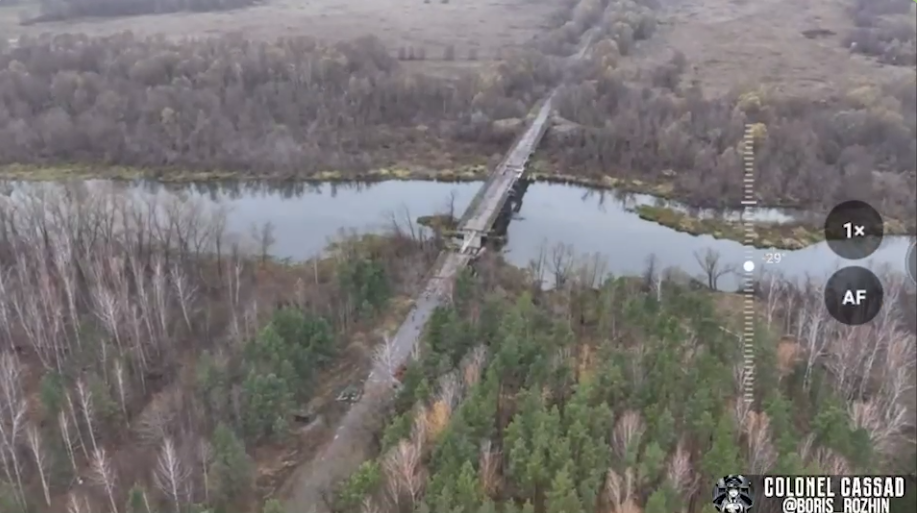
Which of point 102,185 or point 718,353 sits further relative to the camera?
point 102,185

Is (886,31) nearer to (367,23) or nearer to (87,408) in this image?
(87,408)

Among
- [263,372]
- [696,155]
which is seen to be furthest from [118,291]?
[696,155]

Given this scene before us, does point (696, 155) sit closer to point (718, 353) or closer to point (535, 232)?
point (535, 232)

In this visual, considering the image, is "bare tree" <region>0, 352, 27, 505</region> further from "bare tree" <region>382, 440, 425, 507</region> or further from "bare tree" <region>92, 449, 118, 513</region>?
"bare tree" <region>382, 440, 425, 507</region>

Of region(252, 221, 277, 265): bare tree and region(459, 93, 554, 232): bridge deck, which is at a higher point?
region(459, 93, 554, 232): bridge deck

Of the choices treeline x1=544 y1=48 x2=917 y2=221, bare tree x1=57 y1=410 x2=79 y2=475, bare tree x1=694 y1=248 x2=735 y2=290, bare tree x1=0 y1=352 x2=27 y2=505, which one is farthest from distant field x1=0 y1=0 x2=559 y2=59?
bare tree x1=57 y1=410 x2=79 y2=475

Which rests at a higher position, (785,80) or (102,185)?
(785,80)
